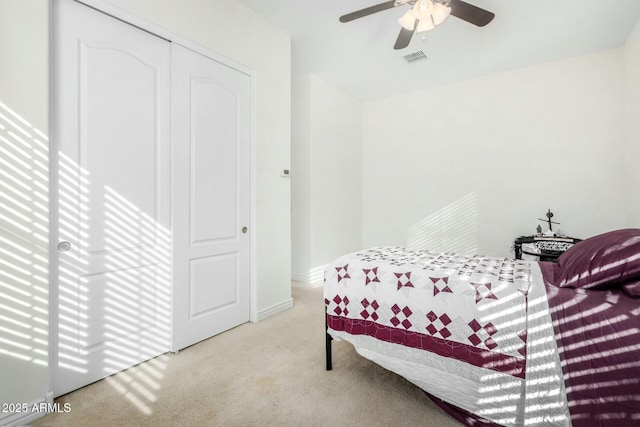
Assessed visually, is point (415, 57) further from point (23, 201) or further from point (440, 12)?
point (23, 201)

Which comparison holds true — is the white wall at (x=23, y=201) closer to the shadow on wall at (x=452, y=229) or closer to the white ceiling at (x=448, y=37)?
the white ceiling at (x=448, y=37)

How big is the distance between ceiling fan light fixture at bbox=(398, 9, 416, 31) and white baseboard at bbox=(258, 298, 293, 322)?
2769 mm

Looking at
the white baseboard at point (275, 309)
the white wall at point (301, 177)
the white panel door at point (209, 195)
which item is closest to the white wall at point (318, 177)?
the white wall at point (301, 177)

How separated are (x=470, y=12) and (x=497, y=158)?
2.64m

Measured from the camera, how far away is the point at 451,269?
70.4 inches

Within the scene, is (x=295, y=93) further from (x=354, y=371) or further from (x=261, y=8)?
(x=354, y=371)

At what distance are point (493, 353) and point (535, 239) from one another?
9.38 ft

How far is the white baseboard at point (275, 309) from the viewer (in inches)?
117

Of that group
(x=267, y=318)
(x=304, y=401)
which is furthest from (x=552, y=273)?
(x=267, y=318)

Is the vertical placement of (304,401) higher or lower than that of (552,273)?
lower

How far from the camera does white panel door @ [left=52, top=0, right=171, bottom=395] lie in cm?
182

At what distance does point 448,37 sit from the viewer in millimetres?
3279

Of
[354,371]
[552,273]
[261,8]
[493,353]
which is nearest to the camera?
[493,353]

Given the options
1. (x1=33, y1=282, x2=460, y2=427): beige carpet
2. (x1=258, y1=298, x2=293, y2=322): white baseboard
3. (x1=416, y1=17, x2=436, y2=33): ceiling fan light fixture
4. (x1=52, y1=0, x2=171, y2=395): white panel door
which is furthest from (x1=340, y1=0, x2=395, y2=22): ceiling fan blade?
(x1=258, y1=298, x2=293, y2=322): white baseboard
